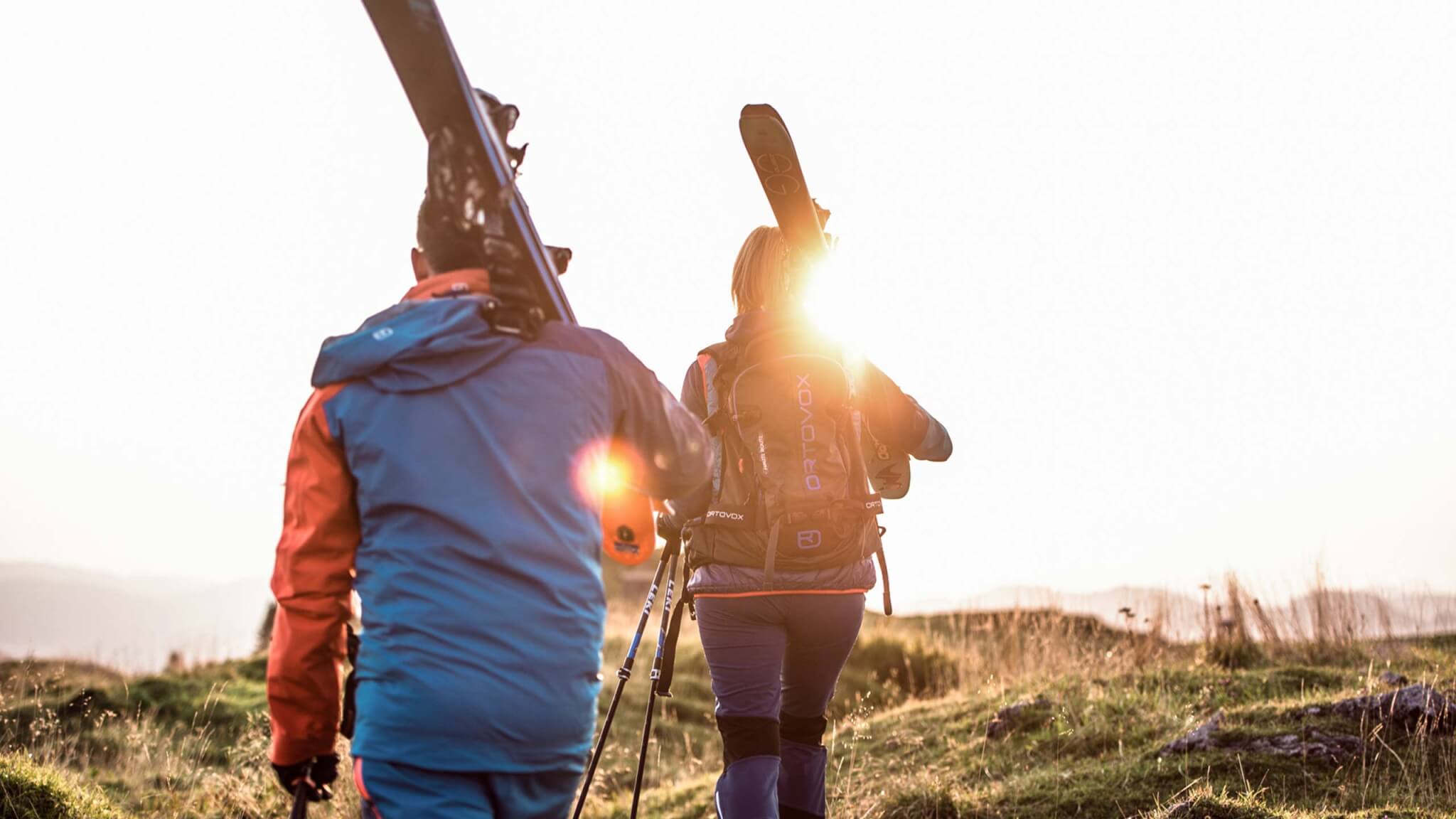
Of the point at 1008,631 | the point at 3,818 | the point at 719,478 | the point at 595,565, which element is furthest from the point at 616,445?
the point at 1008,631

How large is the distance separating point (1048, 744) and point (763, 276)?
12.8ft

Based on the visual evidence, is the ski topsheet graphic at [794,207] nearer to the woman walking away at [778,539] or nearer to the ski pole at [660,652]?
the woman walking away at [778,539]

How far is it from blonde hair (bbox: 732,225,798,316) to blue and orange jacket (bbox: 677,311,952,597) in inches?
3.9

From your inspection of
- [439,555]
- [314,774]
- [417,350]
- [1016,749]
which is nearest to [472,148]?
[417,350]

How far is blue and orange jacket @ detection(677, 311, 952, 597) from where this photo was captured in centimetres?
371

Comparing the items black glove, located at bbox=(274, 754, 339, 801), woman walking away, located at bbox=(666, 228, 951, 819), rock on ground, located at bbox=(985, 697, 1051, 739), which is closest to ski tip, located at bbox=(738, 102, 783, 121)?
woman walking away, located at bbox=(666, 228, 951, 819)

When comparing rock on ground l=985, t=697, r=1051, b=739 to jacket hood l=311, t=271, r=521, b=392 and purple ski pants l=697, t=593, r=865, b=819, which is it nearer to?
purple ski pants l=697, t=593, r=865, b=819

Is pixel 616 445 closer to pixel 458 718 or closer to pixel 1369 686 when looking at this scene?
pixel 458 718

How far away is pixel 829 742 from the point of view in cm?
726

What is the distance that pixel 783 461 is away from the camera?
3812 millimetres

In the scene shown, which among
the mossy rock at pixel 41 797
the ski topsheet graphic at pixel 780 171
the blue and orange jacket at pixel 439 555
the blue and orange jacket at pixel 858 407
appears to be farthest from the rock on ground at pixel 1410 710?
the mossy rock at pixel 41 797

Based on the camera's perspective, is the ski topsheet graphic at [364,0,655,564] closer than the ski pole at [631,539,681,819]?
Yes

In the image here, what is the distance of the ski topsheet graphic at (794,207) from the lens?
4.25m

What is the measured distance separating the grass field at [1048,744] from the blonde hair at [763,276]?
8.90 feet
